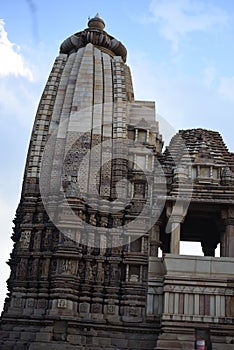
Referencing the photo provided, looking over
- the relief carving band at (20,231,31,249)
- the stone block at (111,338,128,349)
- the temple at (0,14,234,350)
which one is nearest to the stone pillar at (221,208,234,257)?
the temple at (0,14,234,350)

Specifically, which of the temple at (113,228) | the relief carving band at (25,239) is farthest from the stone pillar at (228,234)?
the relief carving band at (25,239)

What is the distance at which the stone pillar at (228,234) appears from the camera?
17.1 metres

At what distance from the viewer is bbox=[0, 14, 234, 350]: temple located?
50.9 ft

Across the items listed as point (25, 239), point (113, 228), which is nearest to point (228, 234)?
point (113, 228)

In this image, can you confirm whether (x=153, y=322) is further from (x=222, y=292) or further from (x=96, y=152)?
(x=96, y=152)

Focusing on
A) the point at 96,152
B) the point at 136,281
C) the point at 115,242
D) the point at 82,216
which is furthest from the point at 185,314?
the point at 96,152

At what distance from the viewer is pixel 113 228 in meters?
17.2

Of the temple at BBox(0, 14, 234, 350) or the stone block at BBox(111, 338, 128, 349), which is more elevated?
the temple at BBox(0, 14, 234, 350)

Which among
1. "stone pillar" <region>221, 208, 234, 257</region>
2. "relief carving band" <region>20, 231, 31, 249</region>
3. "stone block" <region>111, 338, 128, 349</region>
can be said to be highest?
"stone pillar" <region>221, 208, 234, 257</region>

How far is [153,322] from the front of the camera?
15.9 m

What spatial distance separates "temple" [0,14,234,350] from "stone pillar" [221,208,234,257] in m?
0.03

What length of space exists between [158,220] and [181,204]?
915mm

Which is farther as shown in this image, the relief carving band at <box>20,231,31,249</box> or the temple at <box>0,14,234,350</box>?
the relief carving band at <box>20,231,31,249</box>

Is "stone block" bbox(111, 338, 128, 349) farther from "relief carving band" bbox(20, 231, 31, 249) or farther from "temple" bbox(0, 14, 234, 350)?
"relief carving band" bbox(20, 231, 31, 249)
